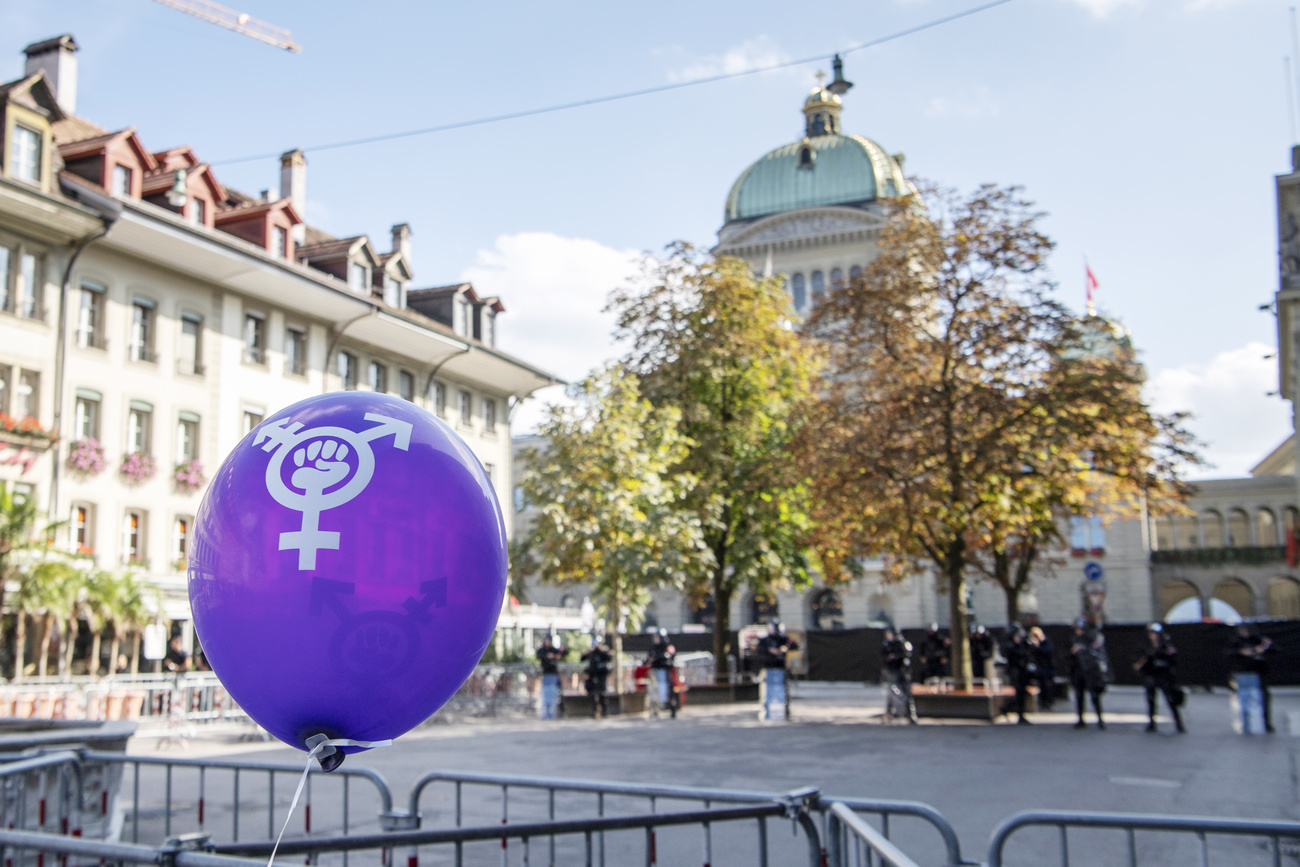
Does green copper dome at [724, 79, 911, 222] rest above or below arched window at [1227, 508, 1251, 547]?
above

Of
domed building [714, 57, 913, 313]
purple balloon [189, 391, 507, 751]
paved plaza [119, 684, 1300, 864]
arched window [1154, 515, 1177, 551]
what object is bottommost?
paved plaza [119, 684, 1300, 864]

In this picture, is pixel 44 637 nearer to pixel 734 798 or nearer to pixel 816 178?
pixel 734 798

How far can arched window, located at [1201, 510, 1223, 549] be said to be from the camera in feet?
235

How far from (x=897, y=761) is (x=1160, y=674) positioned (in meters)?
6.83

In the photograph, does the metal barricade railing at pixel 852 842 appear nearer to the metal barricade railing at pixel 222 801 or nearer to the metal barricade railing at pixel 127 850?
the metal barricade railing at pixel 127 850

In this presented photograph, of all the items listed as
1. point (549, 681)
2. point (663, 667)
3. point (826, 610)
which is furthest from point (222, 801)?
point (826, 610)

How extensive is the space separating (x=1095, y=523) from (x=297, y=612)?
70.7m

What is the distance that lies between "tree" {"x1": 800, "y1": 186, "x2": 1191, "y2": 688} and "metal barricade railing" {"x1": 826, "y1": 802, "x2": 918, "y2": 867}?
53.4 feet

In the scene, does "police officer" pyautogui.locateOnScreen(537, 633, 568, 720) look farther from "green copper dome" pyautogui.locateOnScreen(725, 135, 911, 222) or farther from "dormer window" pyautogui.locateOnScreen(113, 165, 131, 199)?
"green copper dome" pyautogui.locateOnScreen(725, 135, 911, 222)

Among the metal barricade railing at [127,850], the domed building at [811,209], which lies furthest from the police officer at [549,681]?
the domed building at [811,209]

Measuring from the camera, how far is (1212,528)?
73438 millimetres

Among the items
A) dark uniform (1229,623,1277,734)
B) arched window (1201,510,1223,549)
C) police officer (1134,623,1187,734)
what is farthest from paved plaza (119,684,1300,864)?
arched window (1201,510,1223,549)

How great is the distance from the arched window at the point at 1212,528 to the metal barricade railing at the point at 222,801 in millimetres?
70240

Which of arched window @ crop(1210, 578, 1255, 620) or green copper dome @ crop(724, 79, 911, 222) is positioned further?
green copper dome @ crop(724, 79, 911, 222)
